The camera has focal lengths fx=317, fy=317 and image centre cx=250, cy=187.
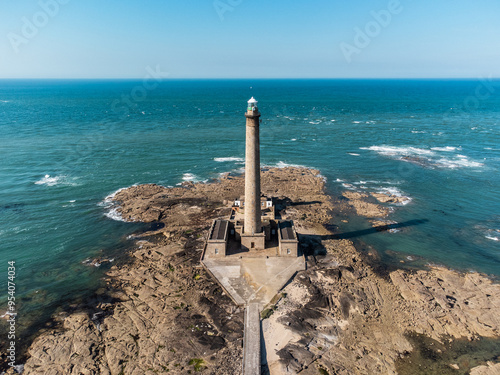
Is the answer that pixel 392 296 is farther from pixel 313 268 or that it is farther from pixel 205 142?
pixel 205 142

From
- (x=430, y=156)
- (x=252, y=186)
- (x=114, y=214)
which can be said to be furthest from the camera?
(x=430, y=156)

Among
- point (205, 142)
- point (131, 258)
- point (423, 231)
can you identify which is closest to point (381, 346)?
point (423, 231)

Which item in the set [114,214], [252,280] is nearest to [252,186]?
[252,280]

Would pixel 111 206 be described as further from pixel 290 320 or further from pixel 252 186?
pixel 290 320

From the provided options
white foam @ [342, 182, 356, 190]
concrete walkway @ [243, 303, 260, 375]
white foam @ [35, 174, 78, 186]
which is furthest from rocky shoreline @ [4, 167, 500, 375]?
white foam @ [35, 174, 78, 186]

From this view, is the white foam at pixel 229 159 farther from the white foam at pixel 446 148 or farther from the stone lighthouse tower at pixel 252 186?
the white foam at pixel 446 148

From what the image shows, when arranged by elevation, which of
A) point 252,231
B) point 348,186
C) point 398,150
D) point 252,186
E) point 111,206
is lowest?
point 111,206
